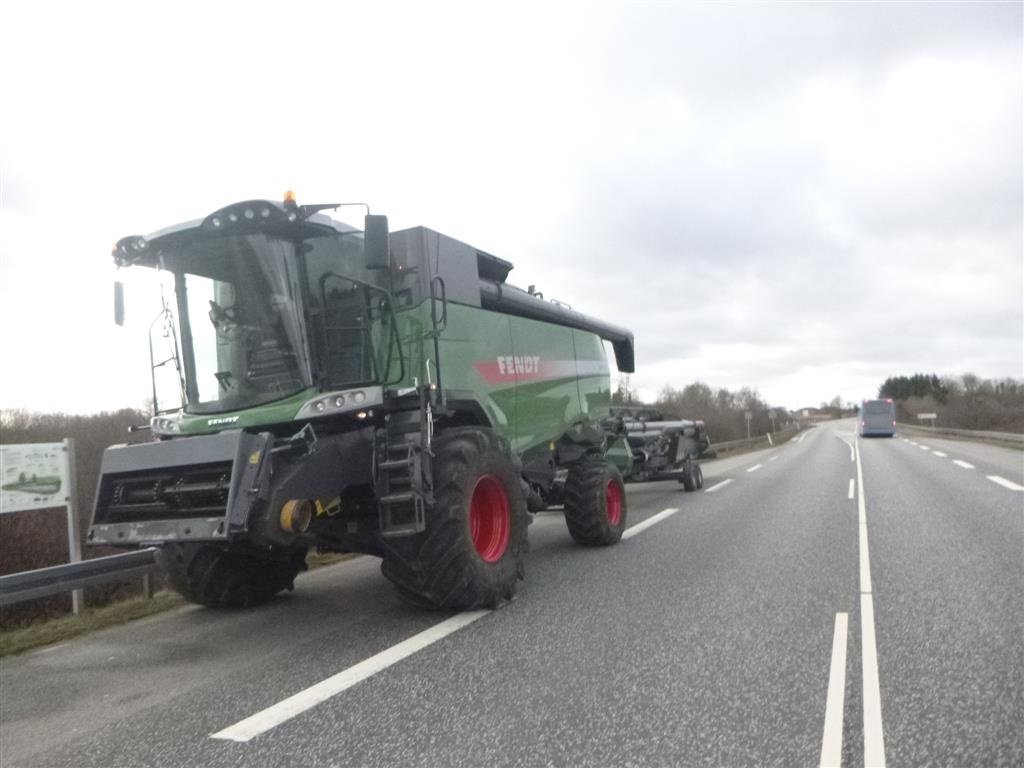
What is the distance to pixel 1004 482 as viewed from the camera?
17984mm

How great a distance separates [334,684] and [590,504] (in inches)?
216

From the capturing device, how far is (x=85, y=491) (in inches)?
505

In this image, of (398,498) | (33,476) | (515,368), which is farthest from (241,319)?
(515,368)

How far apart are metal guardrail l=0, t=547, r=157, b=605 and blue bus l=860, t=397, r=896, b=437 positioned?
2264 inches

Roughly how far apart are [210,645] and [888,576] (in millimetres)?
6275

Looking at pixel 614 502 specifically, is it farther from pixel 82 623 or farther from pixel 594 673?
pixel 82 623

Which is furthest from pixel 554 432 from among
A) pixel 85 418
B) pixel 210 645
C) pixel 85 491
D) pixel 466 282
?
pixel 85 418

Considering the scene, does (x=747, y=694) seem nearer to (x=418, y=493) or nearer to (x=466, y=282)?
(x=418, y=493)

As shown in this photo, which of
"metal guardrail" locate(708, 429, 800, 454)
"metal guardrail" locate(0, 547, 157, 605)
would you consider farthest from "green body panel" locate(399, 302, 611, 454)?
"metal guardrail" locate(708, 429, 800, 454)

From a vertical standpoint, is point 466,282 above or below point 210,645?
above

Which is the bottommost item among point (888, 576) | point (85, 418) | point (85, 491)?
point (888, 576)

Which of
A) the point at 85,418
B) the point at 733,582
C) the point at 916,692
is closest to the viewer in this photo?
the point at 916,692

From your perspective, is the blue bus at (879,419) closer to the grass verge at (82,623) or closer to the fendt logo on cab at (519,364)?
the fendt logo on cab at (519,364)

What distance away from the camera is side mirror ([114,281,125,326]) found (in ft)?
23.1
